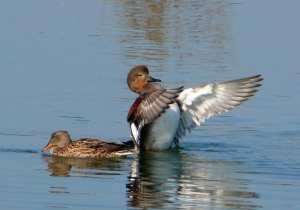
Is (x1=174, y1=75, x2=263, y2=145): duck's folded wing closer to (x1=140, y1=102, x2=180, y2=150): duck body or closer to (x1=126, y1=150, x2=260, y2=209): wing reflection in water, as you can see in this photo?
(x1=140, y1=102, x2=180, y2=150): duck body

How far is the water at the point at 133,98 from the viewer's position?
10.8m

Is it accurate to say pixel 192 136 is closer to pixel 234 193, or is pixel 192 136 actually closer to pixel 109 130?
pixel 109 130

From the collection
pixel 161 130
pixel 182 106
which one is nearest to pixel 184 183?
pixel 161 130

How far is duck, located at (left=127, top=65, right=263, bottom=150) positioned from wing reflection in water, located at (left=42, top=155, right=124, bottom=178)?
68cm

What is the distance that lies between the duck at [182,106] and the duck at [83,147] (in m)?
0.43

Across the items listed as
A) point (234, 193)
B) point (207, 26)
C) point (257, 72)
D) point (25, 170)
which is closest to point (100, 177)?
point (25, 170)

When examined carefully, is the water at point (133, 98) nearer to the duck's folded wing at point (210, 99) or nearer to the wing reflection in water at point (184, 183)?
the wing reflection in water at point (184, 183)

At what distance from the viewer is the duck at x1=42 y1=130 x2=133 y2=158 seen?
12648mm

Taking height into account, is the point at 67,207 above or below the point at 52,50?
below

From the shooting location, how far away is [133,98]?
16.0 m

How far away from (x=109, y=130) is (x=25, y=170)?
8.58ft

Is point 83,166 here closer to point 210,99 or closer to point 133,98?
point 210,99

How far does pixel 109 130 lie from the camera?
1406cm

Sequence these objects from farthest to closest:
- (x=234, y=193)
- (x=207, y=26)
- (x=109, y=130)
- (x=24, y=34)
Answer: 1. (x=207, y=26)
2. (x=24, y=34)
3. (x=109, y=130)
4. (x=234, y=193)
